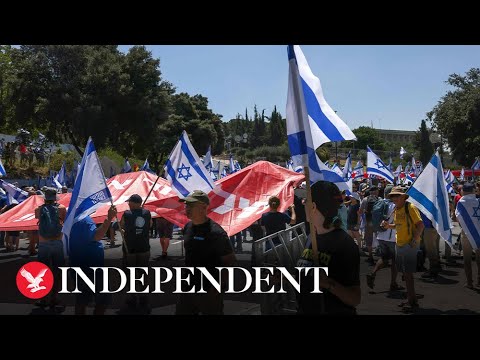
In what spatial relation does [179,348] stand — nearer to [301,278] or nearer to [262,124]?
[301,278]

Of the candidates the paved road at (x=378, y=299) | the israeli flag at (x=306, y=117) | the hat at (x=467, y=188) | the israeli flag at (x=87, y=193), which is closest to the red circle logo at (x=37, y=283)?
the paved road at (x=378, y=299)

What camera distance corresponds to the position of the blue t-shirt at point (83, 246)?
220 inches

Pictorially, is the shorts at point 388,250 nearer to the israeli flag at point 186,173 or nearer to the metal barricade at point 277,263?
the metal barricade at point 277,263

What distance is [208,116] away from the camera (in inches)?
2205

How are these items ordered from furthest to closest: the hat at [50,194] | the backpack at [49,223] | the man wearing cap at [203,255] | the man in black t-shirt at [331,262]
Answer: the hat at [50,194] → the backpack at [49,223] → the man wearing cap at [203,255] → the man in black t-shirt at [331,262]

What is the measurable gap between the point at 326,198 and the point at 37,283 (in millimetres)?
6094

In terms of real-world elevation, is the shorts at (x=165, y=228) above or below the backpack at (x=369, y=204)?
below

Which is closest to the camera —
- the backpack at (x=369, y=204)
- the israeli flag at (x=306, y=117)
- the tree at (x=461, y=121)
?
the israeli flag at (x=306, y=117)

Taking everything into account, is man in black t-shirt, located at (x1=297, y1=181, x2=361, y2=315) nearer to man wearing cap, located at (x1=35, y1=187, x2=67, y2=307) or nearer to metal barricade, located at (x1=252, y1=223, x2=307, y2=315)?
metal barricade, located at (x1=252, y1=223, x2=307, y2=315)

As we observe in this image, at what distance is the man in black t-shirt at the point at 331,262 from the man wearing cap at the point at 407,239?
3884 mm

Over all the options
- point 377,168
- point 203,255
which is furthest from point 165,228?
point 377,168

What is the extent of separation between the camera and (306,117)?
393 cm

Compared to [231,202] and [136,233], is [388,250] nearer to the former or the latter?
[231,202]

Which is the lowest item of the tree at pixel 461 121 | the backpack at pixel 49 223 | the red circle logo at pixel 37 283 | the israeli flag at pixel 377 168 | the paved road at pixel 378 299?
the paved road at pixel 378 299
